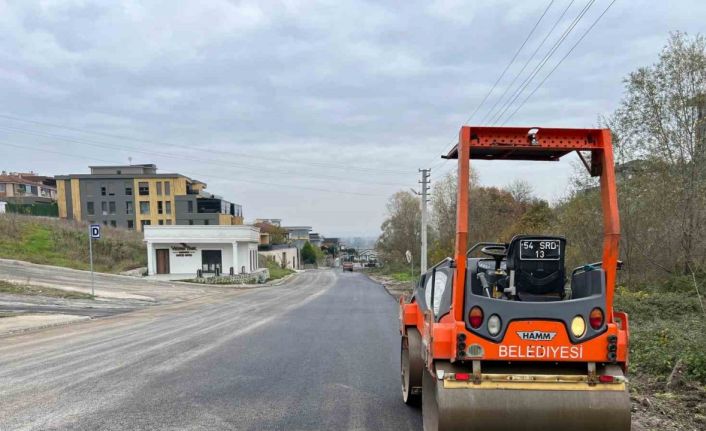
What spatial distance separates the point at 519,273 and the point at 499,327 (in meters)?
0.74

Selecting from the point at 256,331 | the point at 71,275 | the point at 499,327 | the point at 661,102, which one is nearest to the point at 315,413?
the point at 499,327

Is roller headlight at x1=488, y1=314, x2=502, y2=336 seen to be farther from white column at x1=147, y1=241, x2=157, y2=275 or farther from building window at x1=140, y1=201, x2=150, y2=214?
building window at x1=140, y1=201, x2=150, y2=214

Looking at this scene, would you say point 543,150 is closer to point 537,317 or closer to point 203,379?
point 537,317

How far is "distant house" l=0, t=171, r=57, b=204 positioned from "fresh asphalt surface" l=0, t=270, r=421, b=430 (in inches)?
3311

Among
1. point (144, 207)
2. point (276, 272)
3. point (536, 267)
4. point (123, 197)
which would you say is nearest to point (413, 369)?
point (536, 267)

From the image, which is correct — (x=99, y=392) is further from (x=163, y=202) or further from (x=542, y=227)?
(x=163, y=202)

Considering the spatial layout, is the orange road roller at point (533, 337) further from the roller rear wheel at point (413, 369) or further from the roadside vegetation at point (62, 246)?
the roadside vegetation at point (62, 246)

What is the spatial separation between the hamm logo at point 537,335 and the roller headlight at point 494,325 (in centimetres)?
17

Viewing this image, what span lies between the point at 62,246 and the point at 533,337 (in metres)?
48.1

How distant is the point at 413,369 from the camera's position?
244 inches

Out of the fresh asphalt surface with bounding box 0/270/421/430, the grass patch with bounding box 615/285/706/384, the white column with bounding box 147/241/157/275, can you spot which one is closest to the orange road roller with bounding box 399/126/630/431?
the fresh asphalt surface with bounding box 0/270/421/430

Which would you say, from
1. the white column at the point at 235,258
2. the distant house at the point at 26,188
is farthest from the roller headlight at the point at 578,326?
the distant house at the point at 26,188

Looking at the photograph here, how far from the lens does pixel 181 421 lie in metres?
5.88

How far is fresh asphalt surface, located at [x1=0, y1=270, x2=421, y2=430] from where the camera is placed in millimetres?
5977
